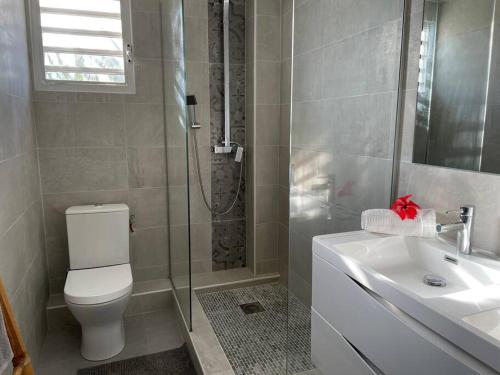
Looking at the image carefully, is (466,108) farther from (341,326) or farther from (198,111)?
(198,111)

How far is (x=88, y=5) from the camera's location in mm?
2553

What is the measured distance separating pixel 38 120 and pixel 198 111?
1115mm

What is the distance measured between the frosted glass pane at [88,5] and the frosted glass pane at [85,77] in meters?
0.43

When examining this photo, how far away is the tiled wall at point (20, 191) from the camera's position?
1.80m

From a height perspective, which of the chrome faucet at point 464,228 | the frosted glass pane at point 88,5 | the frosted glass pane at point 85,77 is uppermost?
the frosted glass pane at point 88,5

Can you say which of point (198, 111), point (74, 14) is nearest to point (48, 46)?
point (74, 14)

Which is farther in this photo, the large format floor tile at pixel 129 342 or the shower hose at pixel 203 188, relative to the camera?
the shower hose at pixel 203 188

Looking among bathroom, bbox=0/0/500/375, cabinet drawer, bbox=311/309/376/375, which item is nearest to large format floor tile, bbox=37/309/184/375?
bathroom, bbox=0/0/500/375

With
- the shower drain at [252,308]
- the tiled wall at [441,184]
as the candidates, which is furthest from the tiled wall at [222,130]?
the tiled wall at [441,184]

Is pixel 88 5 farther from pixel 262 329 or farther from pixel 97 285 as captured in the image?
pixel 262 329

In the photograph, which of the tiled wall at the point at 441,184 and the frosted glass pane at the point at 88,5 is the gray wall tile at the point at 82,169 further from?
the tiled wall at the point at 441,184

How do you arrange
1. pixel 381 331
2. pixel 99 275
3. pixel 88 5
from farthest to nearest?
1. pixel 88 5
2. pixel 99 275
3. pixel 381 331

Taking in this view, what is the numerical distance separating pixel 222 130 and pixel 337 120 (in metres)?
1.39

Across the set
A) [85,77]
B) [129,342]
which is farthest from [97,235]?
[85,77]
